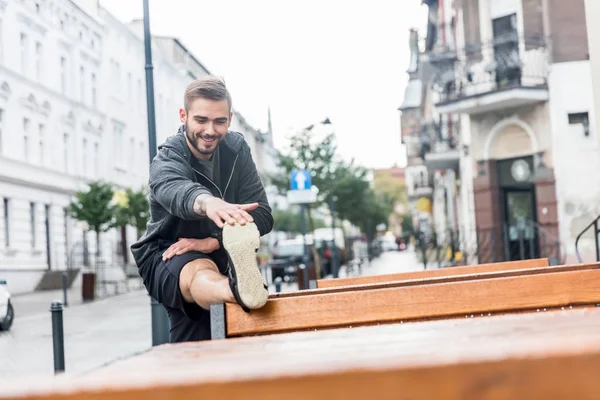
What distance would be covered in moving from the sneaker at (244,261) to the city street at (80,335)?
4312 mm

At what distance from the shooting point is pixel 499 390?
92 cm

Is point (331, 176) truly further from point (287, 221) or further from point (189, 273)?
point (189, 273)

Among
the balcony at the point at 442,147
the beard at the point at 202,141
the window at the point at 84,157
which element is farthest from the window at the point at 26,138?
the beard at the point at 202,141

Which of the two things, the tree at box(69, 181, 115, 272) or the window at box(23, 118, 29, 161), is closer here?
the tree at box(69, 181, 115, 272)

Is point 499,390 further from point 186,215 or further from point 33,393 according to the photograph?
point 186,215

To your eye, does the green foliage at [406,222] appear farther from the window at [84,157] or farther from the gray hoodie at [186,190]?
the gray hoodie at [186,190]

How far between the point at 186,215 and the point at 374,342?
1841mm

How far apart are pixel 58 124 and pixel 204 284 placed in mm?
35744

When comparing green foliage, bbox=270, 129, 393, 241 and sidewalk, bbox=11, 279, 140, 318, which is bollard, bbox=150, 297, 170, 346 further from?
green foliage, bbox=270, 129, 393, 241

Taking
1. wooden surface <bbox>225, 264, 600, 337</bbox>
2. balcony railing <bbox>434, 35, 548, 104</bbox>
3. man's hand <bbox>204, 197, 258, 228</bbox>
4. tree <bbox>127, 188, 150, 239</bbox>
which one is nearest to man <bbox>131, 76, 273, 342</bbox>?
man's hand <bbox>204, 197, 258, 228</bbox>

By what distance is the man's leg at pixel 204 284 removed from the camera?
3.00 metres

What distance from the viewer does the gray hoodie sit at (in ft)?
10.6

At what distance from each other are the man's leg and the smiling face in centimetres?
42

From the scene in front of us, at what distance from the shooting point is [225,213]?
282 cm
